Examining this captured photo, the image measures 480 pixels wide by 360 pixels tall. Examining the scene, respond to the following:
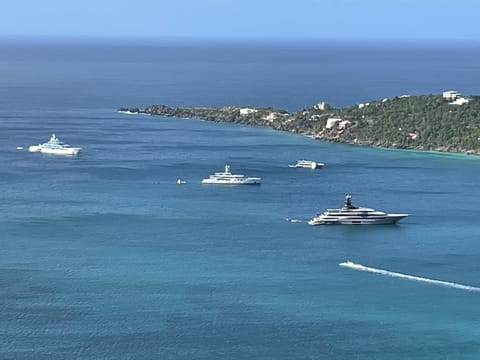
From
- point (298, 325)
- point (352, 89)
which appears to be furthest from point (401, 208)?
point (352, 89)

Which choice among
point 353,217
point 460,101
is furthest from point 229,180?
point 460,101

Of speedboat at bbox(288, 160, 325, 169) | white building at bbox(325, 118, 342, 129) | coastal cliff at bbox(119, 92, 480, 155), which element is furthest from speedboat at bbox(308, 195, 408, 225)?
white building at bbox(325, 118, 342, 129)

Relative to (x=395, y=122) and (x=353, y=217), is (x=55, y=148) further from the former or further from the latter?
(x=353, y=217)

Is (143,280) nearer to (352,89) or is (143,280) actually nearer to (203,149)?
(203,149)

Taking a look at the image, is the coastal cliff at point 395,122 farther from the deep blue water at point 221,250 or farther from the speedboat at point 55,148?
the speedboat at point 55,148

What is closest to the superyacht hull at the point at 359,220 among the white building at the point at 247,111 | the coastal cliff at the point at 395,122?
the coastal cliff at the point at 395,122

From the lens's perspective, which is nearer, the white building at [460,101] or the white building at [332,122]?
the white building at [332,122]
